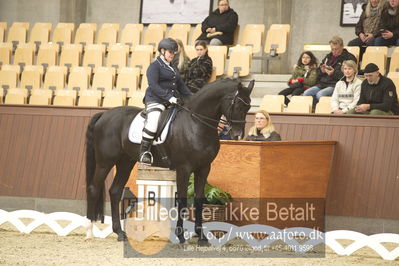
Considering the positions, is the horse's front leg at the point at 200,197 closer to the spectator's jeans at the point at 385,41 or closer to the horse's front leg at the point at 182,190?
the horse's front leg at the point at 182,190

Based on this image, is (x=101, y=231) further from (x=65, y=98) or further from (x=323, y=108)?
(x=65, y=98)

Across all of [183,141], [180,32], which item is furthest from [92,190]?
[180,32]

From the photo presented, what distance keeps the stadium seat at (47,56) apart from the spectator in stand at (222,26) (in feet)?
9.12

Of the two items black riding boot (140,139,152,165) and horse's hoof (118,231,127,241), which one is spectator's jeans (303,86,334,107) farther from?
horse's hoof (118,231,127,241)

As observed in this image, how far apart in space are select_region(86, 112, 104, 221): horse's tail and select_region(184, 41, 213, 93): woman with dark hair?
109 inches

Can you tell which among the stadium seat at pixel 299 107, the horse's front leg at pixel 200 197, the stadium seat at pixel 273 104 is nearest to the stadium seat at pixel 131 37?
the stadium seat at pixel 273 104

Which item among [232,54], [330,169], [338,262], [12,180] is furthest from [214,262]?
[232,54]

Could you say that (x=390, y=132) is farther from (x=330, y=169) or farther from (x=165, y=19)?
(x=165, y=19)

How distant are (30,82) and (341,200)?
6461 millimetres

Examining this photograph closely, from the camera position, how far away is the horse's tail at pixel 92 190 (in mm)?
7781

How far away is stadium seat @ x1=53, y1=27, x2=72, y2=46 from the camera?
14.4 m

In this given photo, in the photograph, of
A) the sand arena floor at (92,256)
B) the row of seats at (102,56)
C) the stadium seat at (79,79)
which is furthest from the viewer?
the stadium seat at (79,79)

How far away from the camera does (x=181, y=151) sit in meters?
7.28

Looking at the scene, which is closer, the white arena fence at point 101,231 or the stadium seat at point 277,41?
the white arena fence at point 101,231
